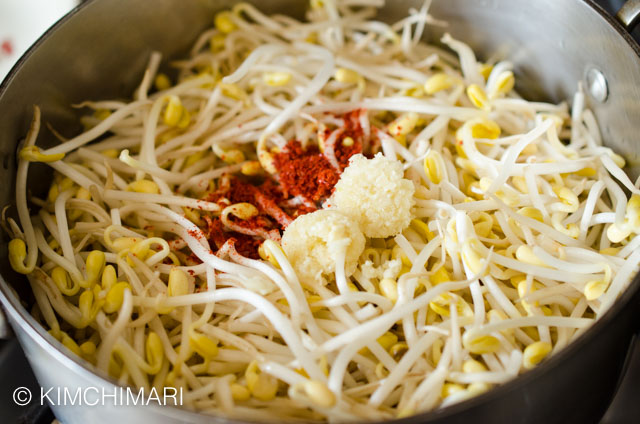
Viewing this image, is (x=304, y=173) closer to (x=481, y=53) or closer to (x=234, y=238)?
(x=234, y=238)

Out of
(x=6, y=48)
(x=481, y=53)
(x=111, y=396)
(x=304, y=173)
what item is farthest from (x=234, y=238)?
(x=6, y=48)

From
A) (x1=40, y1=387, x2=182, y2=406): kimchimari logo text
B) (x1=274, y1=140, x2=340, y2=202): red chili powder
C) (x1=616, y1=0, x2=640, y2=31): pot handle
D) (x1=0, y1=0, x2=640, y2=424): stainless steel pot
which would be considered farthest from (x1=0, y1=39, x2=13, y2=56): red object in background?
(x1=616, y1=0, x2=640, y2=31): pot handle

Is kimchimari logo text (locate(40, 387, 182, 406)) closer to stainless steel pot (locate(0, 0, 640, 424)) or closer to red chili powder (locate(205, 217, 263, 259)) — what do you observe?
stainless steel pot (locate(0, 0, 640, 424))

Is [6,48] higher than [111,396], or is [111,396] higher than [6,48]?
[111,396]

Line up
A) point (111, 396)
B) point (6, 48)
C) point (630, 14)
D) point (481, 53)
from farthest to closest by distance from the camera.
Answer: point (6, 48)
point (481, 53)
point (630, 14)
point (111, 396)

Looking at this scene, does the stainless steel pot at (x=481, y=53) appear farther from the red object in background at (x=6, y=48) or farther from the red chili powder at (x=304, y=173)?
the red object in background at (x=6, y=48)

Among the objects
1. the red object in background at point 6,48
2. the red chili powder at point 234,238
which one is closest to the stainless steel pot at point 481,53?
the red chili powder at point 234,238

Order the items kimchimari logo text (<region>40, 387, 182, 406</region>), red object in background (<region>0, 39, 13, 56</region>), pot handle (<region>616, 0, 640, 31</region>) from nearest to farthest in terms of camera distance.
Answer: kimchimari logo text (<region>40, 387, 182, 406</region>), pot handle (<region>616, 0, 640, 31</region>), red object in background (<region>0, 39, 13, 56</region>)

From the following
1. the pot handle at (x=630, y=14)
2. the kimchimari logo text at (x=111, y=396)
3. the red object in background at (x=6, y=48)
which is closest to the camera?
the kimchimari logo text at (x=111, y=396)

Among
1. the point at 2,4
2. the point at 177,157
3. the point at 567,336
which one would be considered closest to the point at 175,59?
the point at 177,157
